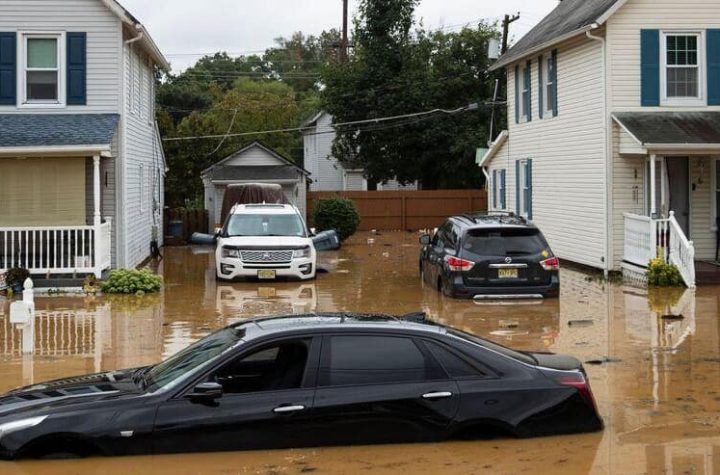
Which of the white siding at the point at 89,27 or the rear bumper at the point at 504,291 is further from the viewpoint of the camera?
the white siding at the point at 89,27

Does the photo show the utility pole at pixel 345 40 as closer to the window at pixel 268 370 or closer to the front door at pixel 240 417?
the window at pixel 268 370

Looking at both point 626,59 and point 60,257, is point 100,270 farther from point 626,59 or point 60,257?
point 626,59

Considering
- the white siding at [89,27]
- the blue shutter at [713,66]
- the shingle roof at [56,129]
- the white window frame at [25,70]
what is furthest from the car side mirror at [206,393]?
the blue shutter at [713,66]

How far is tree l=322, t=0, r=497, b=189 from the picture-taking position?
1946 inches

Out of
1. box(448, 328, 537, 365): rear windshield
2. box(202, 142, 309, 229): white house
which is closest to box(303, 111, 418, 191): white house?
box(202, 142, 309, 229): white house

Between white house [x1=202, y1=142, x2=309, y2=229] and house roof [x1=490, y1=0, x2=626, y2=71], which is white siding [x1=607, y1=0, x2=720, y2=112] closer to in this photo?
house roof [x1=490, y1=0, x2=626, y2=71]

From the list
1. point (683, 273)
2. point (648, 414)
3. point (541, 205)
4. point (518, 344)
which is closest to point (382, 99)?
point (541, 205)

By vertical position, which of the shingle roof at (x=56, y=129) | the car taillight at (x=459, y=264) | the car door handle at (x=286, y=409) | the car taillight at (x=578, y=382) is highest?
the shingle roof at (x=56, y=129)

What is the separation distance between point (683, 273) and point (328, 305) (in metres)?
7.52

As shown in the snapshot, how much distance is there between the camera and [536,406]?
353 inches

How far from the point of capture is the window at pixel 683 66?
24.6m

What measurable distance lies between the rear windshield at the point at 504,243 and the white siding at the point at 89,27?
9605 millimetres

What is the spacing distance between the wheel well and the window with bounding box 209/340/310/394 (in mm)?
1138

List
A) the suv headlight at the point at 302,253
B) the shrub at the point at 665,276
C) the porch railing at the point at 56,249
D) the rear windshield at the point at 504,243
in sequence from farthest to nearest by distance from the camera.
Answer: the suv headlight at the point at 302,253, the porch railing at the point at 56,249, the shrub at the point at 665,276, the rear windshield at the point at 504,243
